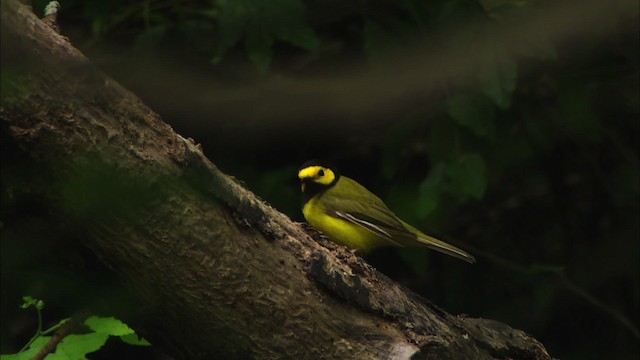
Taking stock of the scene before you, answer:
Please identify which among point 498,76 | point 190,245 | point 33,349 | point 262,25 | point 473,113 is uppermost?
point 262,25

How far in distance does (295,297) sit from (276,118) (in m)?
1.97

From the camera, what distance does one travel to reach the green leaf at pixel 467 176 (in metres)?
3.50

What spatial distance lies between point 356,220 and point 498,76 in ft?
2.32

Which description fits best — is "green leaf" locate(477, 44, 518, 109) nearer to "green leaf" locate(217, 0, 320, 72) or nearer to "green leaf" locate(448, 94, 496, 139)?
"green leaf" locate(448, 94, 496, 139)

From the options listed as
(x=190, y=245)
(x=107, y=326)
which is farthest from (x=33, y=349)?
(x=190, y=245)

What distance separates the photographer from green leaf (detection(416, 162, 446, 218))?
11.7 ft

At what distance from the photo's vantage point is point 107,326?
87.7 inches

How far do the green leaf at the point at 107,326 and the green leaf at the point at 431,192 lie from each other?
1533mm

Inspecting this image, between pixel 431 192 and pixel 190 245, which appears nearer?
pixel 190 245

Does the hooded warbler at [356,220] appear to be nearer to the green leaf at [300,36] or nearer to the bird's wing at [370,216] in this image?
the bird's wing at [370,216]

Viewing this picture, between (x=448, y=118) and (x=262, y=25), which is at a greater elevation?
(x=262, y=25)

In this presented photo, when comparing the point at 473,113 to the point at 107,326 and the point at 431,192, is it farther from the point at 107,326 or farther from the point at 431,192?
the point at 107,326

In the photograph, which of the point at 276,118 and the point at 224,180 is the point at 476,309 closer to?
the point at 276,118

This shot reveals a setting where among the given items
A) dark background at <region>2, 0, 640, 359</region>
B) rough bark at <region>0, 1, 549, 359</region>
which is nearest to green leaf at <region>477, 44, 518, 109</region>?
dark background at <region>2, 0, 640, 359</region>
